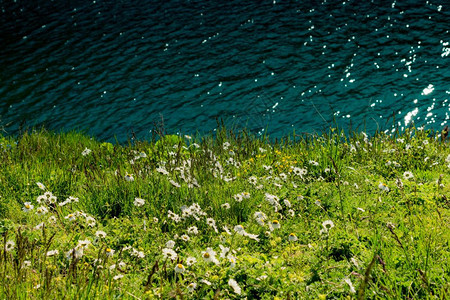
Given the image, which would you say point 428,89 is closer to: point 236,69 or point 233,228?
point 236,69

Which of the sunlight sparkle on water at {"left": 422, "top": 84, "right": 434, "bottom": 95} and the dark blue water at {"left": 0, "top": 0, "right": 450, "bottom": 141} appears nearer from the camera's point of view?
the dark blue water at {"left": 0, "top": 0, "right": 450, "bottom": 141}

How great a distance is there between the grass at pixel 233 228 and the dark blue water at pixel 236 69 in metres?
3.69

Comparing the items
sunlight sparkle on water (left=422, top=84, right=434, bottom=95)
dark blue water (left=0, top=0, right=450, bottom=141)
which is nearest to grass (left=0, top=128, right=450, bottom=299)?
dark blue water (left=0, top=0, right=450, bottom=141)

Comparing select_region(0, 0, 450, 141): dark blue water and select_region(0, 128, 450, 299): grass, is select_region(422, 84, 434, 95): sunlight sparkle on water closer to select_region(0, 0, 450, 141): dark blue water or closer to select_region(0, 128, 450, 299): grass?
select_region(0, 0, 450, 141): dark blue water

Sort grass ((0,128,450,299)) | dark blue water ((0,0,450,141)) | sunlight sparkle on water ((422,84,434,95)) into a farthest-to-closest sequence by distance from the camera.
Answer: sunlight sparkle on water ((422,84,434,95))
dark blue water ((0,0,450,141))
grass ((0,128,450,299))

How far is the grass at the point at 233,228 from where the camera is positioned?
163 inches

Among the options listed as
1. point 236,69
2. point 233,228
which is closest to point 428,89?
point 236,69

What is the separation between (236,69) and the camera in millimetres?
19469

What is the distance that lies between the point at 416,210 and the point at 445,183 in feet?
4.47

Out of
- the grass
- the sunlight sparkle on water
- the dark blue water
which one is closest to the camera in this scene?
the grass

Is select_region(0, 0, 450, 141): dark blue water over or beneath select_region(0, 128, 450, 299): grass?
beneath

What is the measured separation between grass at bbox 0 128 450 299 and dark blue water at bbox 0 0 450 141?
3.69 m

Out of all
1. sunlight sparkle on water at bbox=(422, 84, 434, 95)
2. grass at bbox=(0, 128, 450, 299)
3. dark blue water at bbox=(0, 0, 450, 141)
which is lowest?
sunlight sparkle on water at bbox=(422, 84, 434, 95)

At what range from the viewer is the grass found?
4.13 m
